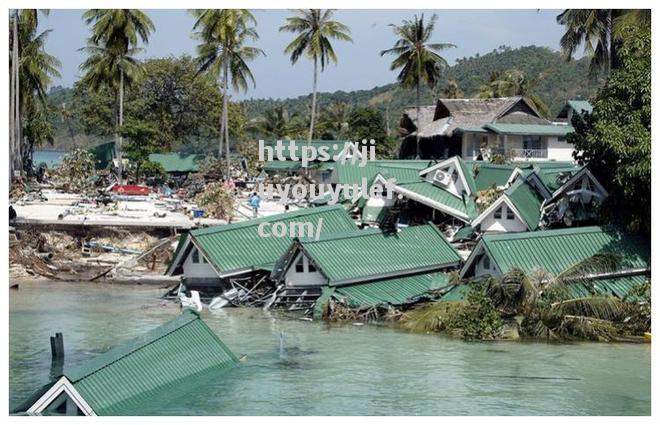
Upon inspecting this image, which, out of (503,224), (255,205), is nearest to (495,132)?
(255,205)

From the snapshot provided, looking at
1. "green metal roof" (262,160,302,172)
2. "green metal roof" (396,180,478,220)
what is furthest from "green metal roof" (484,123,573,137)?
"green metal roof" (396,180,478,220)

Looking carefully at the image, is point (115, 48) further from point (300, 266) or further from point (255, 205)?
point (300, 266)

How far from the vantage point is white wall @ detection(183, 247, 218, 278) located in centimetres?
2627

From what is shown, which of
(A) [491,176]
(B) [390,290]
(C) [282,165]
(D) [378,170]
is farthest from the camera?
(C) [282,165]

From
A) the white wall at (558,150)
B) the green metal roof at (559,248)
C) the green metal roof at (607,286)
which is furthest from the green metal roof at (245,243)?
the white wall at (558,150)

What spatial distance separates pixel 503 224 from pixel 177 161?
25.1 meters

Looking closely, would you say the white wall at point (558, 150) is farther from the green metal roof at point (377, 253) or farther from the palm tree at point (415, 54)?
the green metal roof at point (377, 253)

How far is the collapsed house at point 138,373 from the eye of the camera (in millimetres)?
15109

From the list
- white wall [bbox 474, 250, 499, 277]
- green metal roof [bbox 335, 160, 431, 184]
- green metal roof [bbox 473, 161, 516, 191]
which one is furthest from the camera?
green metal roof [bbox 473, 161, 516, 191]

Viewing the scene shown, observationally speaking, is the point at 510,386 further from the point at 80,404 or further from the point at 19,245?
the point at 19,245

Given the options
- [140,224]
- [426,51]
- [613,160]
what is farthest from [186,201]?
[613,160]

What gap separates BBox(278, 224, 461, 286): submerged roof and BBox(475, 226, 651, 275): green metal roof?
2002 millimetres

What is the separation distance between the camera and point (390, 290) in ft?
81.1

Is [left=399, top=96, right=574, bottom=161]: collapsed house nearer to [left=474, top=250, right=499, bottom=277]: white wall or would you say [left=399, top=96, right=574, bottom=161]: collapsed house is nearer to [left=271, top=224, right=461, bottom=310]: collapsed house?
[left=271, top=224, right=461, bottom=310]: collapsed house
